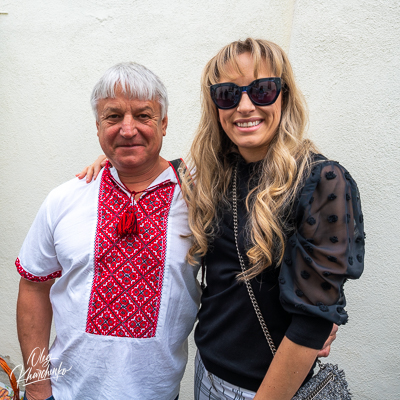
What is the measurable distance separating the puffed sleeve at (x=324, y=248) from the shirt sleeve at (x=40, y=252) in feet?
3.73

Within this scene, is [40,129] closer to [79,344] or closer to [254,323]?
[79,344]

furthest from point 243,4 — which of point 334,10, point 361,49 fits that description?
point 361,49

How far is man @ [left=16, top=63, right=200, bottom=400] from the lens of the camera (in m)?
1.58

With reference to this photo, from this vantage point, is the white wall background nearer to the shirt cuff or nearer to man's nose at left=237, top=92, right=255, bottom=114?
man's nose at left=237, top=92, right=255, bottom=114

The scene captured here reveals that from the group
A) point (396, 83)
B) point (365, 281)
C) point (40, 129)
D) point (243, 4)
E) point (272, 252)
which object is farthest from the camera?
point (40, 129)

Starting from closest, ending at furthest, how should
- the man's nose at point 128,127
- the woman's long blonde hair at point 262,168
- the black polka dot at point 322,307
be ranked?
the black polka dot at point 322,307 → the woman's long blonde hair at point 262,168 → the man's nose at point 128,127

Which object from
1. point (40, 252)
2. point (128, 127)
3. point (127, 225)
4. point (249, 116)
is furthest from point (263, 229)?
point (40, 252)

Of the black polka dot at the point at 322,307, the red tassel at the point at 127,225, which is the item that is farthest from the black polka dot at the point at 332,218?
the red tassel at the point at 127,225

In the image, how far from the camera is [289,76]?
1.42 meters

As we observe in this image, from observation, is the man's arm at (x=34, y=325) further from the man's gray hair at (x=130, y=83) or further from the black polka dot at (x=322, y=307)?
the black polka dot at (x=322, y=307)

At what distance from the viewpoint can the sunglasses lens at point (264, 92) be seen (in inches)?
53.0

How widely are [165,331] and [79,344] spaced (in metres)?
0.40

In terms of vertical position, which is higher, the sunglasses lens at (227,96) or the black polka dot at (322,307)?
the sunglasses lens at (227,96)

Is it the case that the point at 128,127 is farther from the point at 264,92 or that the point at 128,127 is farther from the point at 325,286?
the point at 325,286
